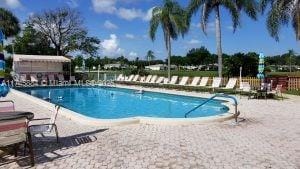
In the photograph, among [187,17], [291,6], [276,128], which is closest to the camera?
[276,128]

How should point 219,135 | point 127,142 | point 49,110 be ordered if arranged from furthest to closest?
point 49,110 < point 219,135 < point 127,142

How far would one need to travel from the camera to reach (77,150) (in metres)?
6.84

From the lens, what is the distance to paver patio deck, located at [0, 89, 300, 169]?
5.98 m

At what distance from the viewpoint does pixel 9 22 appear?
43.4 metres

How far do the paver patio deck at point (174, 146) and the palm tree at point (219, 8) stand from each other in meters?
14.8

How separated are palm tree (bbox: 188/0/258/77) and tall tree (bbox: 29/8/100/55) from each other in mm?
18808

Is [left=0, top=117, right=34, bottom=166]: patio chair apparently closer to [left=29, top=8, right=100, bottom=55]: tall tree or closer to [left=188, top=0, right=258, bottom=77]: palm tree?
[left=188, top=0, right=258, bottom=77]: palm tree

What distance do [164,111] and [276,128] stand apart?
7.36 metres

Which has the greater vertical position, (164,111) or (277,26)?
(277,26)

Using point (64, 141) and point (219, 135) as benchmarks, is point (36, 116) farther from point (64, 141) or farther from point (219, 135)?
point (219, 135)

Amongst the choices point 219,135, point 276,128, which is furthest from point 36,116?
point 276,128

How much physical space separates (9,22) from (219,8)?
28998 mm

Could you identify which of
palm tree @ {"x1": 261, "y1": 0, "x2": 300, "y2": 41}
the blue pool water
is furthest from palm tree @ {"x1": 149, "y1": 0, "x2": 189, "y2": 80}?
palm tree @ {"x1": 261, "y1": 0, "x2": 300, "y2": 41}

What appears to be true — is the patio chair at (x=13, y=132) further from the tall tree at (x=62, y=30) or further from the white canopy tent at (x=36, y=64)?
the tall tree at (x=62, y=30)
